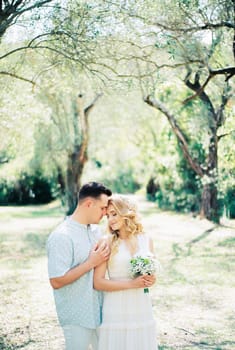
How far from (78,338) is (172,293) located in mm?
6425

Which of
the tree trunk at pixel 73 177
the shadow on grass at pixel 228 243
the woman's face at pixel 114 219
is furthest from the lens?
the tree trunk at pixel 73 177

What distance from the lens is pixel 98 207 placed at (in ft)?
13.6

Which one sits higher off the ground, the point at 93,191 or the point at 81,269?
the point at 93,191

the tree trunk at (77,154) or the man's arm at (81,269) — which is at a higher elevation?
the tree trunk at (77,154)

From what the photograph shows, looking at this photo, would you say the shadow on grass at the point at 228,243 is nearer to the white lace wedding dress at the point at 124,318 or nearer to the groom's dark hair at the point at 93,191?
the white lace wedding dress at the point at 124,318

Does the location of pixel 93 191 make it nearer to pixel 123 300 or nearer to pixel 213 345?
pixel 123 300

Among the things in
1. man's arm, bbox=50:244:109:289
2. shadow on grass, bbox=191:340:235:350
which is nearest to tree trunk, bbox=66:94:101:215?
shadow on grass, bbox=191:340:235:350

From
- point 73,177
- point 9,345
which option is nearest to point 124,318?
point 9,345

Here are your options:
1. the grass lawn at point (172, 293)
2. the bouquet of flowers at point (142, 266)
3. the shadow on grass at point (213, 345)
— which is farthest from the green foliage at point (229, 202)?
A: the bouquet of flowers at point (142, 266)

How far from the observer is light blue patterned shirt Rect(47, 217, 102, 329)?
13.1 ft

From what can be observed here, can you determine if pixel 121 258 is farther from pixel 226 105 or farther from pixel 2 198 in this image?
pixel 2 198

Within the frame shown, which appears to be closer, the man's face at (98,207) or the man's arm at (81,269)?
the man's arm at (81,269)

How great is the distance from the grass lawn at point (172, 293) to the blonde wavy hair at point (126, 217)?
298 centimetres

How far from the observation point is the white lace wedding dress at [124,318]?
4.14 m
